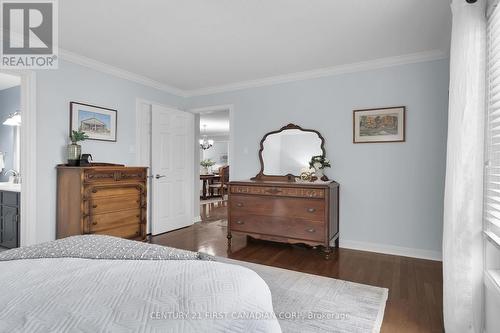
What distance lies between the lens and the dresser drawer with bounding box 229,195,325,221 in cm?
336

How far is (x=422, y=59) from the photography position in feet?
10.8

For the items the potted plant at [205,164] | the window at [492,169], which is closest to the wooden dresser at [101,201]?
the window at [492,169]

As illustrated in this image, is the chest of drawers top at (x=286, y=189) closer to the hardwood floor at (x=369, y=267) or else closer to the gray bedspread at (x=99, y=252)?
the hardwood floor at (x=369, y=267)

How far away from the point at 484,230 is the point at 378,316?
939 mm

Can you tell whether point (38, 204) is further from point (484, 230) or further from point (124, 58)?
point (484, 230)

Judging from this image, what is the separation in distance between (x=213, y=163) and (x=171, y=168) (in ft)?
19.9

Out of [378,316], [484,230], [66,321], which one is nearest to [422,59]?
[484,230]

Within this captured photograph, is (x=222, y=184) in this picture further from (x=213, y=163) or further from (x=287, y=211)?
(x=287, y=211)

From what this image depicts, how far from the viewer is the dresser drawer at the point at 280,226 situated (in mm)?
3359

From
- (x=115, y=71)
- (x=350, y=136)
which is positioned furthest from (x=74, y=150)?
(x=350, y=136)

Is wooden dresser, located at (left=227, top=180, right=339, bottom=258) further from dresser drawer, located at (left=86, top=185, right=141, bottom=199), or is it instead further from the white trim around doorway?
the white trim around doorway

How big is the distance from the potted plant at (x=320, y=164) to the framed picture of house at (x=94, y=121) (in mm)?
2848

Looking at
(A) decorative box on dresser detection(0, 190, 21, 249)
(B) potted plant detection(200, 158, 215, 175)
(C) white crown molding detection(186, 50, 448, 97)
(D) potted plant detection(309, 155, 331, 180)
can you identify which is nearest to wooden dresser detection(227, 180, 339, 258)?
(D) potted plant detection(309, 155, 331, 180)

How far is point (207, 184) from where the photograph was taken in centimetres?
934
